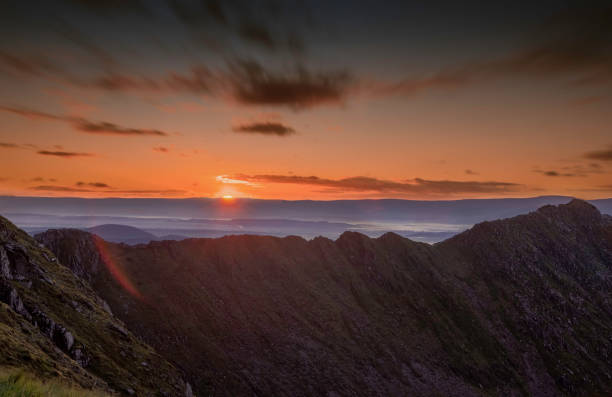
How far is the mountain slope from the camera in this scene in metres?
24.9

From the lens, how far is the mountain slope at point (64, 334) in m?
24.9

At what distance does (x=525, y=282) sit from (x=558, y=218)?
203 feet

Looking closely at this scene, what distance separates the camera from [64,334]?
34.6 metres

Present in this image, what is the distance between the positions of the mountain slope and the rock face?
19077 millimetres

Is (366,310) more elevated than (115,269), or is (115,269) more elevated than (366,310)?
(115,269)

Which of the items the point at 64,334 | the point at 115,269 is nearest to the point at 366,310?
the point at 115,269

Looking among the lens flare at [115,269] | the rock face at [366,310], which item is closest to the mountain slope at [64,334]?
the rock face at [366,310]

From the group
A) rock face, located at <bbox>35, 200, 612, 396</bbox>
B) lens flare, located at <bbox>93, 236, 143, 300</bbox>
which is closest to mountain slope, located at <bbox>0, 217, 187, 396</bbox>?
rock face, located at <bbox>35, 200, 612, 396</bbox>

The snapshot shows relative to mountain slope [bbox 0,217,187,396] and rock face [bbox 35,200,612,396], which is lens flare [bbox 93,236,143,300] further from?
mountain slope [bbox 0,217,187,396]

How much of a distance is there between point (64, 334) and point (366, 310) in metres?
83.0

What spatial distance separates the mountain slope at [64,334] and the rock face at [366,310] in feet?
62.6

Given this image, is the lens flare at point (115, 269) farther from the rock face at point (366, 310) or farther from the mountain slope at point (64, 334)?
the mountain slope at point (64, 334)

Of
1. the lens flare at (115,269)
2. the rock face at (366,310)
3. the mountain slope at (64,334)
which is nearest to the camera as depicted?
the mountain slope at (64,334)

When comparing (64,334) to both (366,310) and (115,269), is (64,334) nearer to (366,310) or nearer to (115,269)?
(115,269)
